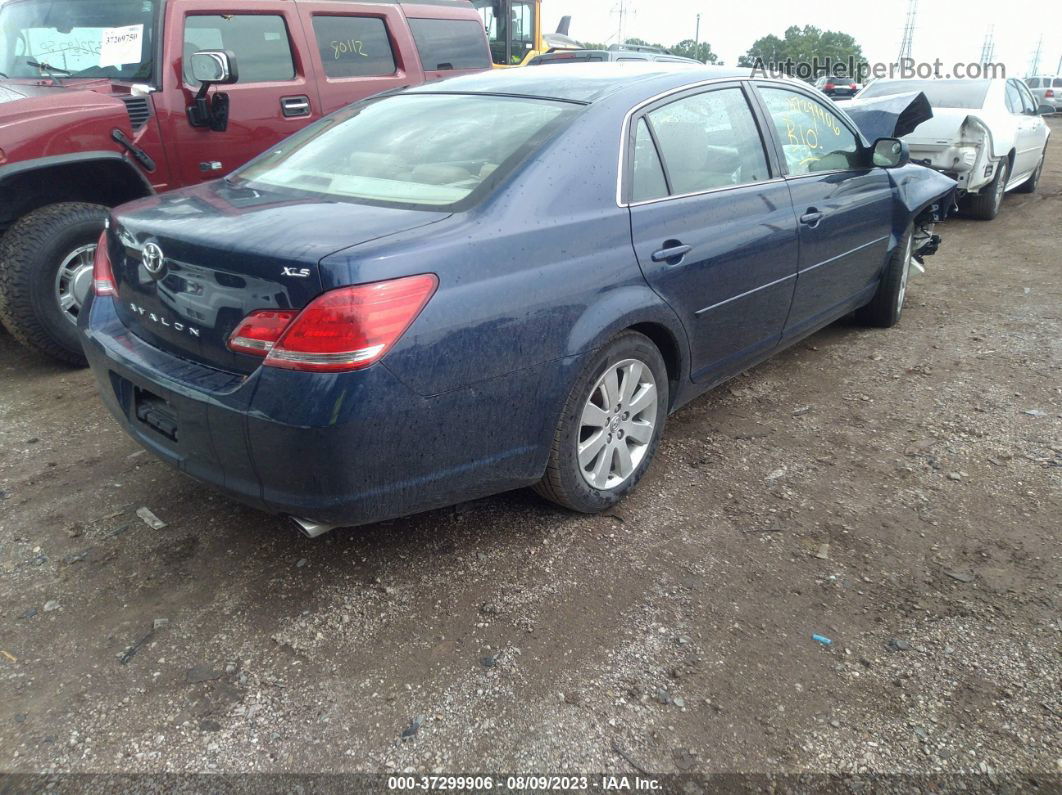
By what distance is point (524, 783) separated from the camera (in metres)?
1.99

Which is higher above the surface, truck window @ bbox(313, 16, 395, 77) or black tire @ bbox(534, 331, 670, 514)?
truck window @ bbox(313, 16, 395, 77)

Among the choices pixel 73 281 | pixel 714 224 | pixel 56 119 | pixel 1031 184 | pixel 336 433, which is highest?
pixel 56 119

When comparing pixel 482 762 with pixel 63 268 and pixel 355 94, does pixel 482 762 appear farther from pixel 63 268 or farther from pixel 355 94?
pixel 355 94

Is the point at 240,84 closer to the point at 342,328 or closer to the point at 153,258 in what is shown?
the point at 153,258

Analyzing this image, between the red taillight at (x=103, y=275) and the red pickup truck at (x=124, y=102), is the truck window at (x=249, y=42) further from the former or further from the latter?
the red taillight at (x=103, y=275)

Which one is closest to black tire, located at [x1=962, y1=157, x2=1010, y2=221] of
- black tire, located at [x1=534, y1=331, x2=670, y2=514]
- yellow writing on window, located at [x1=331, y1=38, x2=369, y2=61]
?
yellow writing on window, located at [x1=331, y1=38, x2=369, y2=61]

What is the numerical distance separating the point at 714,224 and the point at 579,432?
107 centimetres

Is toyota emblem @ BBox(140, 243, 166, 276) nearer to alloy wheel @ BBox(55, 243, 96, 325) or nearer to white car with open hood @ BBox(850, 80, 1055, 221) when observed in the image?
alloy wheel @ BBox(55, 243, 96, 325)

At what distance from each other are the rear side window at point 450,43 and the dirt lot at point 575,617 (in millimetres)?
4049

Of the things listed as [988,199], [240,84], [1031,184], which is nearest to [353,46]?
[240,84]

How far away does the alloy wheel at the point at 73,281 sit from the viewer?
4.45 meters

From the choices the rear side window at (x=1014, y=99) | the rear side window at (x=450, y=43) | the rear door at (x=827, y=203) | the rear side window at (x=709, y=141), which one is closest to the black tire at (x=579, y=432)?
the rear side window at (x=709, y=141)

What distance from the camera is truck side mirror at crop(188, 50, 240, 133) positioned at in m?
4.45

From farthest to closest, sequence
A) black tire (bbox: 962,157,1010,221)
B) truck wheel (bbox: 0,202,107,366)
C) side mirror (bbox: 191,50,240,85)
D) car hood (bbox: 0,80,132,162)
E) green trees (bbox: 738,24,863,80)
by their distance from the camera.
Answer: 1. green trees (bbox: 738,24,863,80)
2. black tire (bbox: 962,157,1010,221)
3. side mirror (bbox: 191,50,240,85)
4. truck wheel (bbox: 0,202,107,366)
5. car hood (bbox: 0,80,132,162)
